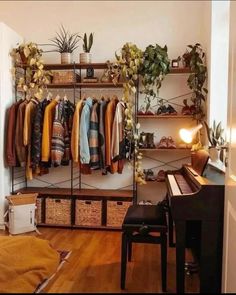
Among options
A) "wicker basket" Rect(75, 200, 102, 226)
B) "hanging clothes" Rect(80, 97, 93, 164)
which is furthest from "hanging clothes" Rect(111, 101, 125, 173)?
"wicker basket" Rect(75, 200, 102, 226)

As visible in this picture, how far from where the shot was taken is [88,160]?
11.4 ft

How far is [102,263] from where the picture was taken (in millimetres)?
2670

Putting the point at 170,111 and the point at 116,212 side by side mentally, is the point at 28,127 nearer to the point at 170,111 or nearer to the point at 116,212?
the point at 116,212

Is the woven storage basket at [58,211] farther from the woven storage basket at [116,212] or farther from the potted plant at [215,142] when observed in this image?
the potted plant at [215,142]

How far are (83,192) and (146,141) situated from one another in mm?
993

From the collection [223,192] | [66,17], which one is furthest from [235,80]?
[66,17]

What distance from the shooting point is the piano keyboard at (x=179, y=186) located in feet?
7.29

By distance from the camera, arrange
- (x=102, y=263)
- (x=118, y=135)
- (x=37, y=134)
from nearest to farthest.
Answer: (x=102, y=263) < (x=118, y=135) < (x=37, y=134)

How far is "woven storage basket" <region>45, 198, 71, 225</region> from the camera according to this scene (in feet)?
12.1

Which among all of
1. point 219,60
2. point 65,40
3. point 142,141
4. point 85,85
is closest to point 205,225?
point 142,141

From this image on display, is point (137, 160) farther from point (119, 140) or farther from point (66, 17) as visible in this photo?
point (66, 17)

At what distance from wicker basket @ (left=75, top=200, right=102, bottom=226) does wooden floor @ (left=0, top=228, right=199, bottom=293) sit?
122 millimetres

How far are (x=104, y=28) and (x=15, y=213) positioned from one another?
98.8 inches

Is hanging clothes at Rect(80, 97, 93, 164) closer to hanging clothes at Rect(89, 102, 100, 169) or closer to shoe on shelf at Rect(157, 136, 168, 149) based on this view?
hanging clothes at Rect(89, 102, 100, 169)
